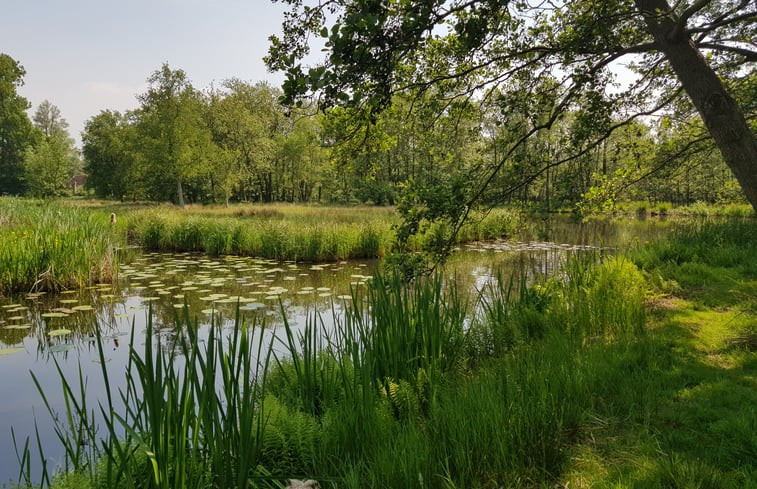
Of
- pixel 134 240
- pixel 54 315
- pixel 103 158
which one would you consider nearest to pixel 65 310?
pixel 54 315

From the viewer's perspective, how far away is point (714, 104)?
3.71m

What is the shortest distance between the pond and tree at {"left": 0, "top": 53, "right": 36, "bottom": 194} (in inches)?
1872

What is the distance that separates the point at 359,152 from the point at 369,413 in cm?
296

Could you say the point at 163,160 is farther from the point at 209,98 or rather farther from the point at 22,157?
the point at 22,157

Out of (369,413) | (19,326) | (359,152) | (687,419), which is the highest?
(359,152)

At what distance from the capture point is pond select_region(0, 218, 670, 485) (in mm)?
4395

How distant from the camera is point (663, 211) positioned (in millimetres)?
36844

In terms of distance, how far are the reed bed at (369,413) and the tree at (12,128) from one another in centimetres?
5567

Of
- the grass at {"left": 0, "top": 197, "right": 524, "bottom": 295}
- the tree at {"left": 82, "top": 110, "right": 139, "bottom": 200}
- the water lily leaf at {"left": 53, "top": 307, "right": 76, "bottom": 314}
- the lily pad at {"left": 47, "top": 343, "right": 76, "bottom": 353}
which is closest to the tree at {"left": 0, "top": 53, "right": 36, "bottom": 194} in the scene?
the tree at {"left": 82, "top": 110, "right": 139, "bottom": 200}

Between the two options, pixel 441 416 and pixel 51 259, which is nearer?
pixel 441 416

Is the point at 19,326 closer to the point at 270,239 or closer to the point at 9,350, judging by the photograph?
the point at 9,350

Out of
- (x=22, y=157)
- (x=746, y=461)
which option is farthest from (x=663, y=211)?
(x=22, y=157)

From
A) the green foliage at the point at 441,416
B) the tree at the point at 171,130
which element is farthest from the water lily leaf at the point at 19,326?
the tree at the point at 171,130

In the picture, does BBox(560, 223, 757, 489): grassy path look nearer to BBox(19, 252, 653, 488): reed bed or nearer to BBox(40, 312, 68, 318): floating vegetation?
BBox(19, 252, 653, 488): reed bed
